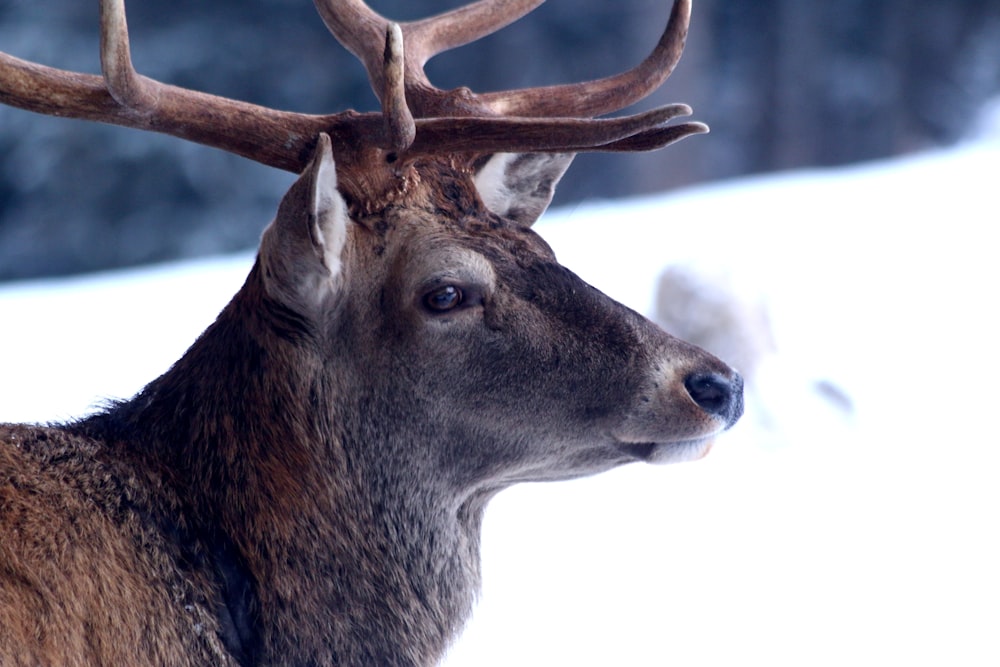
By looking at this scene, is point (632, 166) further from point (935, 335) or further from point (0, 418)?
point (0, 418)

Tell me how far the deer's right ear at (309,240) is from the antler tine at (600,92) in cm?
71

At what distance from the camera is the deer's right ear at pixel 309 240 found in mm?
2369

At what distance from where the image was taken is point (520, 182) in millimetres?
3139

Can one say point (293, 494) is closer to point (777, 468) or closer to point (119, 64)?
point (119, 64)

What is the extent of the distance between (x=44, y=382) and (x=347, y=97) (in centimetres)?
788

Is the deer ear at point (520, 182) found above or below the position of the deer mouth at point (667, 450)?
above

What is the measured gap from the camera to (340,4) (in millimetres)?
3219

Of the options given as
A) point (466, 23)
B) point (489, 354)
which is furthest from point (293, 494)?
point (466, 23)

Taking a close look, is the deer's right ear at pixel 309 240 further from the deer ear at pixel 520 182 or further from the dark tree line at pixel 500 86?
the dark tree line at pixel 500 86

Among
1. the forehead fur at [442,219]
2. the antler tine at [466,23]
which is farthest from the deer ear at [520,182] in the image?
the antler tine at [466,23]

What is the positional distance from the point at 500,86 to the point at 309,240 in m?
12.2

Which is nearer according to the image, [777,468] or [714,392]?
[714,392]

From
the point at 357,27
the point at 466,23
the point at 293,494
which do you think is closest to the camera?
the point at 293,494

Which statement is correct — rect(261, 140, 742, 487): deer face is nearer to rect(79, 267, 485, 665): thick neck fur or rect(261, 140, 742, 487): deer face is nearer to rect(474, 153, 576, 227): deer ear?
rect(79, 267, 485, 665): thick neck fur
